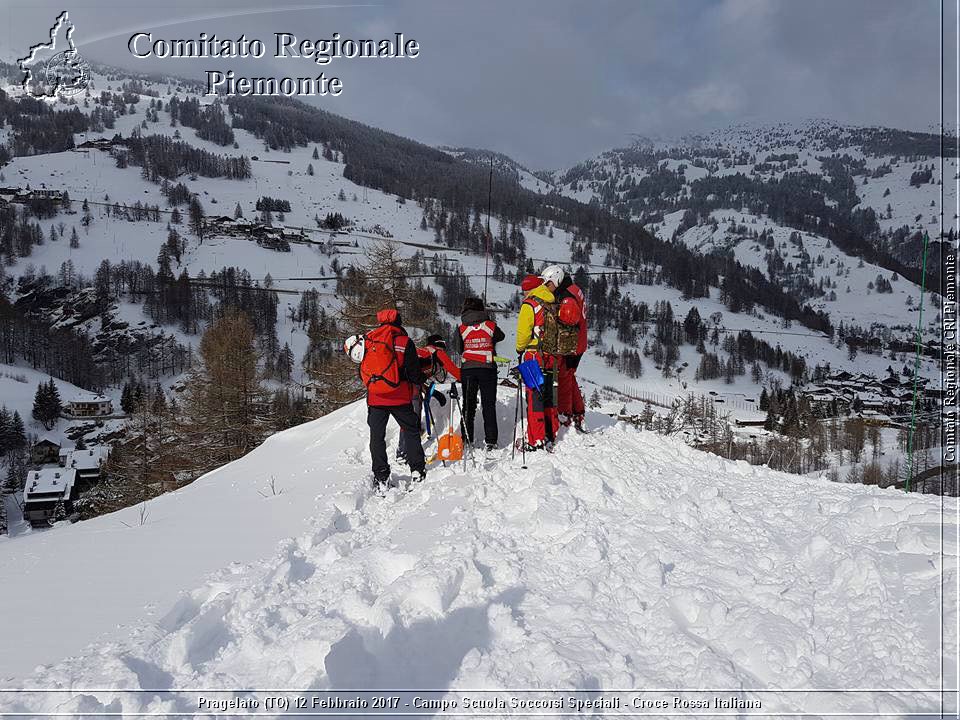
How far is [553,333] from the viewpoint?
633 cm

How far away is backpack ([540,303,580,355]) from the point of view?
20.7ft

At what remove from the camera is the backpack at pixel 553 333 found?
6.30m

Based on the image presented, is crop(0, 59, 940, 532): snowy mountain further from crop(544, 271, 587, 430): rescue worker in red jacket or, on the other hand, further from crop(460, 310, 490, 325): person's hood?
crop(460, 310, 490, 325): person's hood

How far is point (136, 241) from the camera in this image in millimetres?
112375

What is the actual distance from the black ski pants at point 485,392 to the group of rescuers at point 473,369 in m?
0.01

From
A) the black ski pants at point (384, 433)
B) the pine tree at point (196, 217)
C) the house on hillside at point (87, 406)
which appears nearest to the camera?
the black ski pants at point (384, 433)

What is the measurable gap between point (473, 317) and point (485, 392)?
1.06m

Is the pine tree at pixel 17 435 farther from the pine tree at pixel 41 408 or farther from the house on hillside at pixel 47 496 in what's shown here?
the house on hillside at pixel 47 496

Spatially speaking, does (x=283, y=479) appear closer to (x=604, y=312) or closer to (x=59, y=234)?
(x=604, y=312)

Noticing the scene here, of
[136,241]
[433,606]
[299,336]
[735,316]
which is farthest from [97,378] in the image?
[735,316]

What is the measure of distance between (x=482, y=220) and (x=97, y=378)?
96.6 metres

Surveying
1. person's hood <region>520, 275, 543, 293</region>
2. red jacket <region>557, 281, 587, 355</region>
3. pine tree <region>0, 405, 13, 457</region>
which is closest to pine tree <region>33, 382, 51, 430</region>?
pine tree <region>0, 405, 13, 457</region>

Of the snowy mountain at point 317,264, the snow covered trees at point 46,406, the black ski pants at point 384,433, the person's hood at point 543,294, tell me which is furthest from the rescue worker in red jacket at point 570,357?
the snow covered trees at point 46,406

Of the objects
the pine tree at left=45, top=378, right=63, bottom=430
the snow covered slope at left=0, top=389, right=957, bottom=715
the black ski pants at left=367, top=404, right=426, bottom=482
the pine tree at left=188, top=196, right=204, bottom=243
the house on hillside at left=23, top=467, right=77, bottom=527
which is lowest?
the house on hillside at left=23, top=467, right=77, bottom=527
